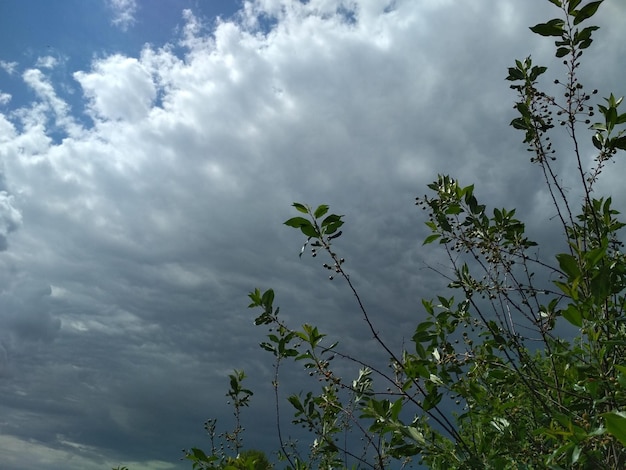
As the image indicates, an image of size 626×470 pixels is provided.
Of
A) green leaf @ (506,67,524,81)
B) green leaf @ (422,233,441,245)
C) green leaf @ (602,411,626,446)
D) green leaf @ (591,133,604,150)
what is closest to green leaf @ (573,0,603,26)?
green leaf @ (506,67,524,81)

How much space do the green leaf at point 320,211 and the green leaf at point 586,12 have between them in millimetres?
2400

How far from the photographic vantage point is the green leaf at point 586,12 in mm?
3982

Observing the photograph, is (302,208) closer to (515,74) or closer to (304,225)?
(304,225)

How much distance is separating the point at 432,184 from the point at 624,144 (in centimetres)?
147

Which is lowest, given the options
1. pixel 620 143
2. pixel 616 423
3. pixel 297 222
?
pixel 616 423

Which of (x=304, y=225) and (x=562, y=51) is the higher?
(x=562, y=51)

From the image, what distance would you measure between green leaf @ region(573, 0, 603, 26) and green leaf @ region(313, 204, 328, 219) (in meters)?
2.40

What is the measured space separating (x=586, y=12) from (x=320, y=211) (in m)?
2.49

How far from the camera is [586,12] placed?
159 inches

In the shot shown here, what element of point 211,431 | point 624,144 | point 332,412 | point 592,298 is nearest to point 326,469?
point 332,412

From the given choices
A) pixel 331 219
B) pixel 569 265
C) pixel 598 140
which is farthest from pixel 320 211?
pixel 598 140

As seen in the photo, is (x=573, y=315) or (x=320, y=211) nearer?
(x=573, y=315)

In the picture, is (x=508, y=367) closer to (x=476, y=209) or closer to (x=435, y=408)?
(x=435, y=408)

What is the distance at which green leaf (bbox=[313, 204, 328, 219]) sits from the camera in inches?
157
